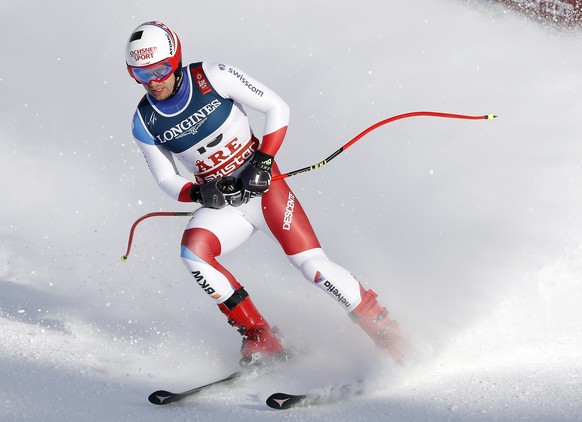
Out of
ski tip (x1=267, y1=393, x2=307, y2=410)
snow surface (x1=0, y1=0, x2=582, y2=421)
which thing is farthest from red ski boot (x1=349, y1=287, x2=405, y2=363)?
ski tip (x1=267, y1=393, x2=307, y2=410)

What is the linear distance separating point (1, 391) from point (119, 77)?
6.84 metres

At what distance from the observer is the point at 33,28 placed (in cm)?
1138

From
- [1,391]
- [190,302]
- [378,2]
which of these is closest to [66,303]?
[190,302]

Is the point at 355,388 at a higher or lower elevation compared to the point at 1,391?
lower

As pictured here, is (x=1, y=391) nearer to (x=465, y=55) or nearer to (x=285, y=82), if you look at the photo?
(x=285, y=82)

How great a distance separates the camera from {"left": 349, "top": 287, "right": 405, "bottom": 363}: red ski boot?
4.29 meters

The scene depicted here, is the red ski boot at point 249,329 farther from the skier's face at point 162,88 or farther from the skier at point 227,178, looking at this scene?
the skier's face at point 162,88

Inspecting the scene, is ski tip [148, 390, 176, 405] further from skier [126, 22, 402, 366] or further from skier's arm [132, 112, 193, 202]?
skier's arm [132, 112, 193, 202]

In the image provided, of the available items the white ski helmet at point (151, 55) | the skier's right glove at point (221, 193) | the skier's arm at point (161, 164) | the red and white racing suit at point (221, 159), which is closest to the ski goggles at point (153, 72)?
the white ski helmet at point (151, 55)

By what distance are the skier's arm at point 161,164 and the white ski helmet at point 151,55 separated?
0.31m

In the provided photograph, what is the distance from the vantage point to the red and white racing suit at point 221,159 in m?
4.14

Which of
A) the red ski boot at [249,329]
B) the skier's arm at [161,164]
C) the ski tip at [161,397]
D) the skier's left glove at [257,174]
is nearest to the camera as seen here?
the ski tip at [161,397]

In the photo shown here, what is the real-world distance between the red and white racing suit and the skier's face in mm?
38

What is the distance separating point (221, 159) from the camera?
4.28 m
